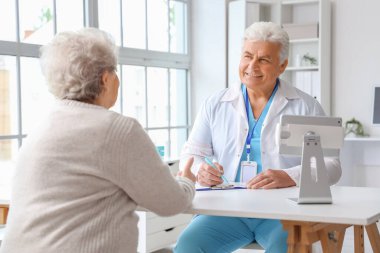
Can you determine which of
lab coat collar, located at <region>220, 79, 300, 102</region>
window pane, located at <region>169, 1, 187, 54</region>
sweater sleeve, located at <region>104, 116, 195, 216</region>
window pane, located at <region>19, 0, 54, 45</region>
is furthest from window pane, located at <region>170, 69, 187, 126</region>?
sweater sleeve, located at <region>104, 116, 195, 216</region>

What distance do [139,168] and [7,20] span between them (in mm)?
2620

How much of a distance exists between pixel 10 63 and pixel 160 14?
78.9 inches

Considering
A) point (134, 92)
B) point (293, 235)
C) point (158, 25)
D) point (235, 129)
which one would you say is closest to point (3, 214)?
point (235, 129)

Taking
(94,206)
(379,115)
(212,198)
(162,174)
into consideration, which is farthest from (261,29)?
(379,115)

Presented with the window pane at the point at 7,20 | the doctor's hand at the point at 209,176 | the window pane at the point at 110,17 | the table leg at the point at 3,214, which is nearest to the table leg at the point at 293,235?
the doctor's hand at the point at 209,176

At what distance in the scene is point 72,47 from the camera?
1760mm

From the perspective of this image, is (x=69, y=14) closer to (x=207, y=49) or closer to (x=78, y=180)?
(x=207, y=49)

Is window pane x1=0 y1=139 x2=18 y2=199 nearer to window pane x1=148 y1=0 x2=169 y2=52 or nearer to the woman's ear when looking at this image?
window pane x1=148 y1=0 x2=169 y2=52

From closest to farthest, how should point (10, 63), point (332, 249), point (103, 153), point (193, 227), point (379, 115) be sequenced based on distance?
1. point (103, 153)
2. point (332, 249)
3. point (193, 227)
4. point (10, 63)
5. point (379, 115)

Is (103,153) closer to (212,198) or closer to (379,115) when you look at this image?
(212,198)

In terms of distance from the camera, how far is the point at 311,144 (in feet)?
7.28

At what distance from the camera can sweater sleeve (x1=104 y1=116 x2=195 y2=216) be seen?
170 cm

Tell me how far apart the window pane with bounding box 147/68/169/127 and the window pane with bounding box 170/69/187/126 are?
127 mm

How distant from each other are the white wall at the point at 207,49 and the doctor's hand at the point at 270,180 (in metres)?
3.50
